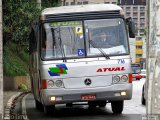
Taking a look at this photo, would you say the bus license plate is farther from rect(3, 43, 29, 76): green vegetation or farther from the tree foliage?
rect(3, 43, 29, 76): green vegetation

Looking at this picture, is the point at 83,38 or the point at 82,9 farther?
the point at 82,9

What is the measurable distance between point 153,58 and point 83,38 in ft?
23.7

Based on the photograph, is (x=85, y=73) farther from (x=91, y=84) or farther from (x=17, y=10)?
(x=17, y=10)

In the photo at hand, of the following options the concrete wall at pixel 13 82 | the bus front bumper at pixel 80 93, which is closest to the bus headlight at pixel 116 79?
the bus front bumper at pixel 80 93

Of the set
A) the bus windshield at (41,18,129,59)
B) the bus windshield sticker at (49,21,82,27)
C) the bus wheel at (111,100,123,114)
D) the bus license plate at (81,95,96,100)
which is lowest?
the bus wheel at (111,100,123,114)

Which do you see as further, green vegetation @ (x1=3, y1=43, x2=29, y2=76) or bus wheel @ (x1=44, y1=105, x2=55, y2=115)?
green vegetation @ (x1=3, y1=43, x2=29, y2=76)

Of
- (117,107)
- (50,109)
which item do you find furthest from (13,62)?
(117,107)

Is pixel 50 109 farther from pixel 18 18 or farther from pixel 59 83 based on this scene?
pixel 18 18

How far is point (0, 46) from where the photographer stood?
1124cm

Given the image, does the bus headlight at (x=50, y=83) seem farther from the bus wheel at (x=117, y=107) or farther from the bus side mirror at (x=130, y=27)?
the bus side mirror at (x=130, y=27)

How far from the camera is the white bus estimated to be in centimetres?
1489

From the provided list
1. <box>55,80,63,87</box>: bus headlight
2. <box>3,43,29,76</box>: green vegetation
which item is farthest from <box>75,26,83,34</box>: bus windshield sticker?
<box>3,43,29,76</box>: green vegetation

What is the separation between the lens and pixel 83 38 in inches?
597

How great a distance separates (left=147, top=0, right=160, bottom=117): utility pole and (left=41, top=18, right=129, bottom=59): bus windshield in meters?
7.02
